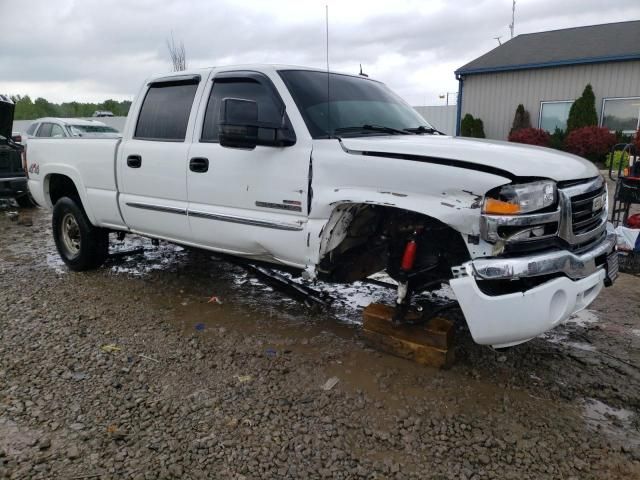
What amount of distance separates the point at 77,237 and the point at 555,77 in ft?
55.5

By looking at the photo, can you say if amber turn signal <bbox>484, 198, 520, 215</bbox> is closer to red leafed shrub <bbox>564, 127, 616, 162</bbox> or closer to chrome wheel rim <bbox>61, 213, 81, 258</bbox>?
chrome wheel rim <bbox>61, 213, 81, 258</bbox>

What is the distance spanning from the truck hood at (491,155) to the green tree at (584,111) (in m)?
15.0

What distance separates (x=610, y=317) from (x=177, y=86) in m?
4.30

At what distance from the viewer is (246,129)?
344 centimetres

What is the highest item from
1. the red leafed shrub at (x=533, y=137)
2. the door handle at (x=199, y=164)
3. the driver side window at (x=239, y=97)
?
the driver side window at (x=239, y=97)

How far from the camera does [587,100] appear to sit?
16.4 metres

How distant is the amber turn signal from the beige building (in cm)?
1650

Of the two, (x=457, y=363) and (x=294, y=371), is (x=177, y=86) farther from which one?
(x=457, y=363)

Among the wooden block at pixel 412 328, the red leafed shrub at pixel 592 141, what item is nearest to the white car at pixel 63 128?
the wooden block at pixel 412 328

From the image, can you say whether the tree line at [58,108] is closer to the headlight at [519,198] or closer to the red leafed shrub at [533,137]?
the red leafed shrub at [533,137]

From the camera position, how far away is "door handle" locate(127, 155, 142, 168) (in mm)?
4635

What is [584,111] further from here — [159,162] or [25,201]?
[25,201]

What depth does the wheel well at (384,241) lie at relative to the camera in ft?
10.9

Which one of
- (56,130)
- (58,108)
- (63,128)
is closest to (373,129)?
(63,128)
